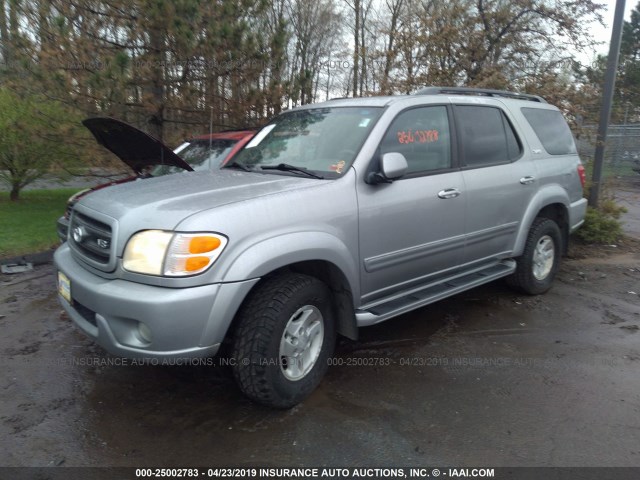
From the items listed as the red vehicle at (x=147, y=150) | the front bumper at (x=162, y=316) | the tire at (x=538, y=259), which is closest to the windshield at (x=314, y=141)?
the red vehicle at (x=147, y=150)

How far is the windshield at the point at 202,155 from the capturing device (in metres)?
5.90

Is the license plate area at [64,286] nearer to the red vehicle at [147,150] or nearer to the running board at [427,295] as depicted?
the red vehicle at [147,150]

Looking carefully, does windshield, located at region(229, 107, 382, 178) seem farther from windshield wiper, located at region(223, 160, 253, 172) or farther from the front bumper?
the front bumper

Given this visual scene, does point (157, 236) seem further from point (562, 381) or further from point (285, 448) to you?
point (562, 381)

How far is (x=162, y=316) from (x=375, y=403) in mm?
1483

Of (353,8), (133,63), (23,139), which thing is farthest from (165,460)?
(353,8)

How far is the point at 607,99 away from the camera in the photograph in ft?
22.8

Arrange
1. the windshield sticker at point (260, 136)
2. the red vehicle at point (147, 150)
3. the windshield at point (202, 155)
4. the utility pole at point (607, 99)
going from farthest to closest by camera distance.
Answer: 1. the utility pole at point (607, 99)
2. the windshield at point (202, 155)
3. the red vehicle at point (147, 150)
4. the windshield sticker at point (260, 136)

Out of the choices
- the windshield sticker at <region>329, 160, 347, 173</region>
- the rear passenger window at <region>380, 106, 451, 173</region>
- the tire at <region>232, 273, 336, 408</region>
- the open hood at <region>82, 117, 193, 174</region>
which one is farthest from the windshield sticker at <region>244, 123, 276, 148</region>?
the tire at <region>232, 273, 336, 408</region>

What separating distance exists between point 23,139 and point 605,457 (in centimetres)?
956

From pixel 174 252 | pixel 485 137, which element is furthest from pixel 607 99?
pixel 174 252

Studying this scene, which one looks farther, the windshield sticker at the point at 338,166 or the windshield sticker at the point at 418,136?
the windshield sticker at the point at 418,136

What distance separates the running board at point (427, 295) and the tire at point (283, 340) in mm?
289

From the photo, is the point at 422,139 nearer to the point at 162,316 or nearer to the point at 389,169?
the point at 389,169
